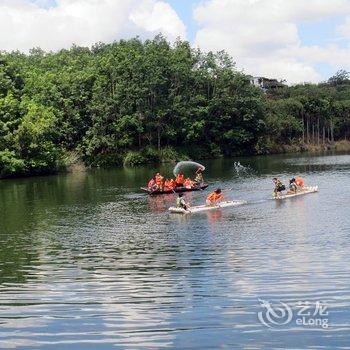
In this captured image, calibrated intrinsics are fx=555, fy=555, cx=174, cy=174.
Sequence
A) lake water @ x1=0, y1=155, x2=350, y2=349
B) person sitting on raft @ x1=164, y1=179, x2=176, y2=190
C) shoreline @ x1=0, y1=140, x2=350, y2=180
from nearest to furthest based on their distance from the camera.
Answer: lake water @ x1=0, y1=155, x2=350, y2=349 → person sitting on raft @ x1=164, y1=179, x2=176, y2=190 → shoreline @ x1=0, y1=140, x2=350, y2=180

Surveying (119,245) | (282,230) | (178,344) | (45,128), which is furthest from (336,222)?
(45,128)

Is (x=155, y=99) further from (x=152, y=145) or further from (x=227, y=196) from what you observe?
(x=227, y=196)

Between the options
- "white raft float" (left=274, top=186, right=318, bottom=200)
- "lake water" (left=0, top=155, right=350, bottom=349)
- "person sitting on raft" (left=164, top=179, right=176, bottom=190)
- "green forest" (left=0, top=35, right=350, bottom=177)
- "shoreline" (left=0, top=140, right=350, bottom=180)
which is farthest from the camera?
"shoreline" (left=0, top=140, right=350, bottom=180)

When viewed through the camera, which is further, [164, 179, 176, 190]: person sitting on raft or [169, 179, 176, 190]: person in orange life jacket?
[169, 179, 176, 190]: person in orange life jacket

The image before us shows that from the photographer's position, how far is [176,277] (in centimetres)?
1772

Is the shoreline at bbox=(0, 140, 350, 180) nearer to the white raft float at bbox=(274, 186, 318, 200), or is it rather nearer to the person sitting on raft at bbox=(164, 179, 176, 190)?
the person sitting on raft at bbox=(164, 179, 176, 190)

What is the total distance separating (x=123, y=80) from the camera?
8494 centimetres

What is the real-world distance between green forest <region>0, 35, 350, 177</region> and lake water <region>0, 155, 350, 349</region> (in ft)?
116

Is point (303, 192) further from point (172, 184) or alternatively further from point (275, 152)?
point (275, 152)

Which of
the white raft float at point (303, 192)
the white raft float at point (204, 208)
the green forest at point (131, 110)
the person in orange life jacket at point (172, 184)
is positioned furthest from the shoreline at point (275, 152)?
the white raft float at point (303, 192)

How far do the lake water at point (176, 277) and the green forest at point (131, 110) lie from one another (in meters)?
35.3

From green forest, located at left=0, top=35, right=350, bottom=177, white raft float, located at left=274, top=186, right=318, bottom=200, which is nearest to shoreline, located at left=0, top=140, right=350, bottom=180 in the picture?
green forest, located at left=0, top=35, right=350, bottom=177

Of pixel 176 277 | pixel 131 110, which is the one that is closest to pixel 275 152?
Result: pixel 131 110

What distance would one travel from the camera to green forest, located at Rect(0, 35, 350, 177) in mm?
69312
